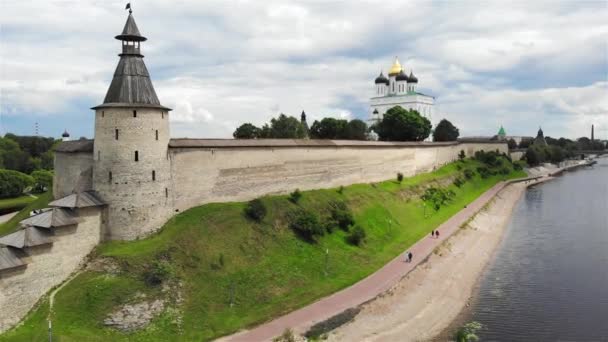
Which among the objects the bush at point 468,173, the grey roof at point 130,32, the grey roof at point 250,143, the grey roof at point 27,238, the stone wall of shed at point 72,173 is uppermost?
the grey roof at point 130,32

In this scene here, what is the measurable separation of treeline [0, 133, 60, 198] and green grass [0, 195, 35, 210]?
977mm

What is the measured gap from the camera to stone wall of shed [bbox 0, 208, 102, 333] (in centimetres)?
2156

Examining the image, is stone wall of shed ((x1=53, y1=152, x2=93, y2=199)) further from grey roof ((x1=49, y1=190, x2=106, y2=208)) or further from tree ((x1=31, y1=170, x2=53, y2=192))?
tree ((x1=31, y1=170, x2=53, y2=192))

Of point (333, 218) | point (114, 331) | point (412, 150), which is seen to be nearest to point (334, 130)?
point (412, 150)

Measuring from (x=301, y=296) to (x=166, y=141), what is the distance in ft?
38.4

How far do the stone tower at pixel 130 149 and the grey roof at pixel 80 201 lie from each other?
1.22 feet

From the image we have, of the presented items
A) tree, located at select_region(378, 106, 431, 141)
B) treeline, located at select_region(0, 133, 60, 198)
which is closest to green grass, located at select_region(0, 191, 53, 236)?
treeline, located at select_region(0, 133, 60, 198)

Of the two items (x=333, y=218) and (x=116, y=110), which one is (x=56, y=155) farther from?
(x=333, y=218)

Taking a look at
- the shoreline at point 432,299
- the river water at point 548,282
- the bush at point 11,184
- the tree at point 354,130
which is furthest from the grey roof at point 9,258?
the tree at point 354,130

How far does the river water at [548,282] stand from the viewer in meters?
25.5

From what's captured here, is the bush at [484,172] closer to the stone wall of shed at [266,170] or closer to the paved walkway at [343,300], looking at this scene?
the stone wall of shed at [266,170]

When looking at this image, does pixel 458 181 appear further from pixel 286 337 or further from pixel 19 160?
pixel 19 160

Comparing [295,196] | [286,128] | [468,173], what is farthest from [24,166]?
[468,173]

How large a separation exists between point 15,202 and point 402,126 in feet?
168
